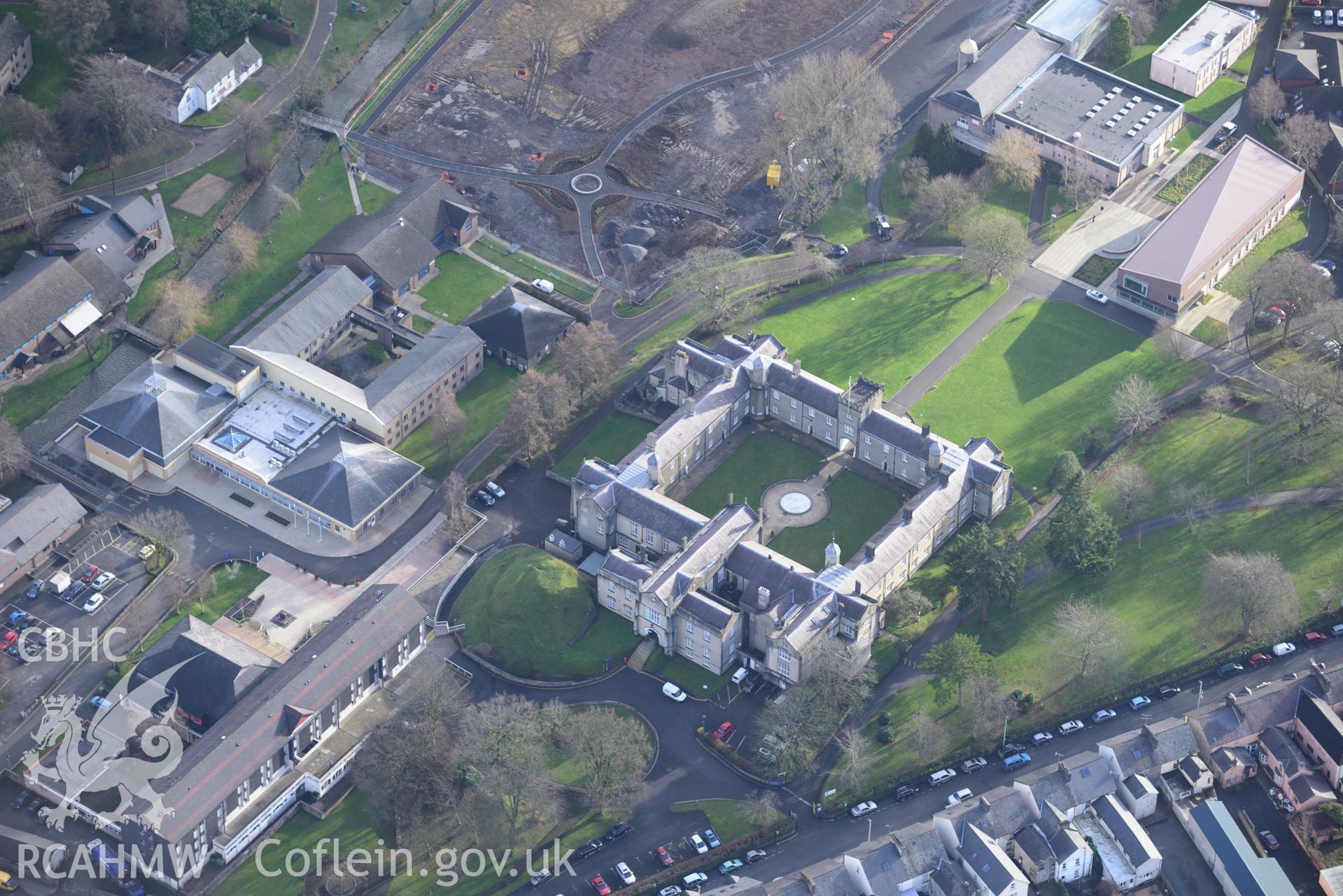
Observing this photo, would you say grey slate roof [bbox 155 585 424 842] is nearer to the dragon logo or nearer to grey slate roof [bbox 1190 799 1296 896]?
the dragon logo

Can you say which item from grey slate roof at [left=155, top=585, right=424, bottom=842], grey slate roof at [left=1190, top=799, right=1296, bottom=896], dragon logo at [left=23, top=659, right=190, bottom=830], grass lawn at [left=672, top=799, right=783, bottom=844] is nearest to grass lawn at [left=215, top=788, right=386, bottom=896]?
grey slate roof at [left=155, top=585, right=424, bottom=842]

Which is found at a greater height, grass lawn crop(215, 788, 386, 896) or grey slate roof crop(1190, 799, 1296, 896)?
grass lawn crop(215, 788, 386, 896)

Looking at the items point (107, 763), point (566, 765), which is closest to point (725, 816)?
point (566, 765)

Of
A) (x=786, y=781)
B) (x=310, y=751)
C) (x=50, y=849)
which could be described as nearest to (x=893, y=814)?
(x=786, y=781)

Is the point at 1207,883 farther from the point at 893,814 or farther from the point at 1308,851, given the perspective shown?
the point at 893,814

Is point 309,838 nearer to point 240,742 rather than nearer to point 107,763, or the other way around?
point 240,742

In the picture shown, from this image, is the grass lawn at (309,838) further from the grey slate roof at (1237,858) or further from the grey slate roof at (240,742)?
the grey slate roof at (1237,858)

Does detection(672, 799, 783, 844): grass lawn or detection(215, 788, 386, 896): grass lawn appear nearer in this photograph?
detection(215, 788, 386, 896): grass lawn
